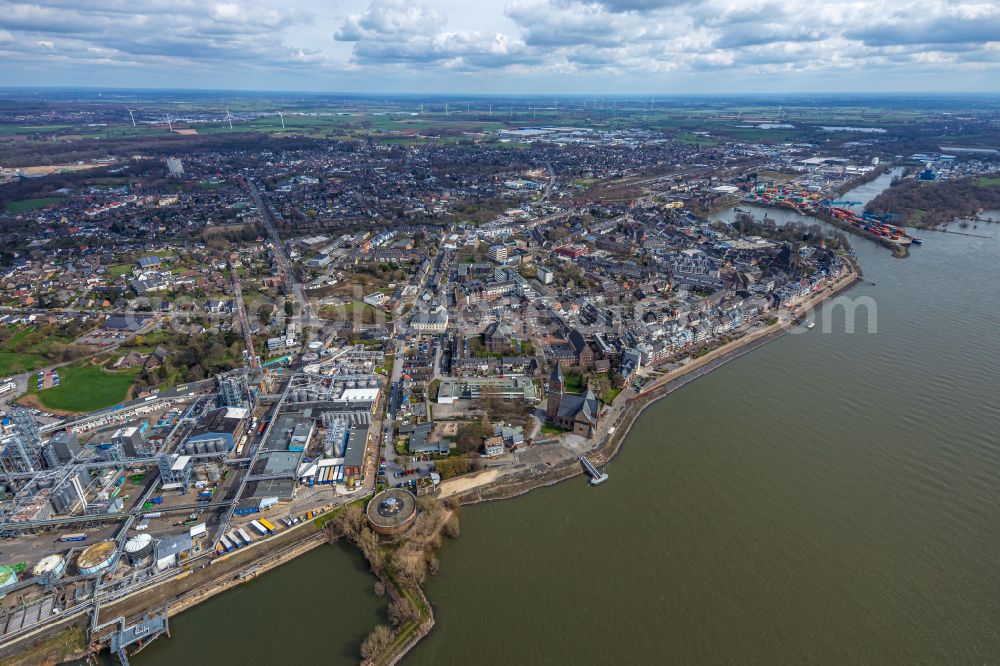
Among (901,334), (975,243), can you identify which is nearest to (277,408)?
(901,334)

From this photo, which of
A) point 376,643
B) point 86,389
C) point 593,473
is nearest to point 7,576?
point 376,643

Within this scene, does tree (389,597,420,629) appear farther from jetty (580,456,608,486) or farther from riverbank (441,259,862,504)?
jetty (580,456,608,486)

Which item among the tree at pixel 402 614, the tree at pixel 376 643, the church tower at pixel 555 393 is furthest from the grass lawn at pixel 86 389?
the church tower at pixel 555 393

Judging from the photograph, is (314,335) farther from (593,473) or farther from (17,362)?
(593,473)

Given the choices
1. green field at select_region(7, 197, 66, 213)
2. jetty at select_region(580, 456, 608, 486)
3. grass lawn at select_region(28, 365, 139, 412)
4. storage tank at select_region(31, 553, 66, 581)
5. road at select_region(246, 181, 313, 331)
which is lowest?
jetty at select_region(580, 456, 608, 486)

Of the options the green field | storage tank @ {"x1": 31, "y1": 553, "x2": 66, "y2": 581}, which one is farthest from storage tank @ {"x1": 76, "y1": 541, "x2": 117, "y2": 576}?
the green field

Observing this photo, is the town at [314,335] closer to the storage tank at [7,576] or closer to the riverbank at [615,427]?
the storage tank at [7,576]
